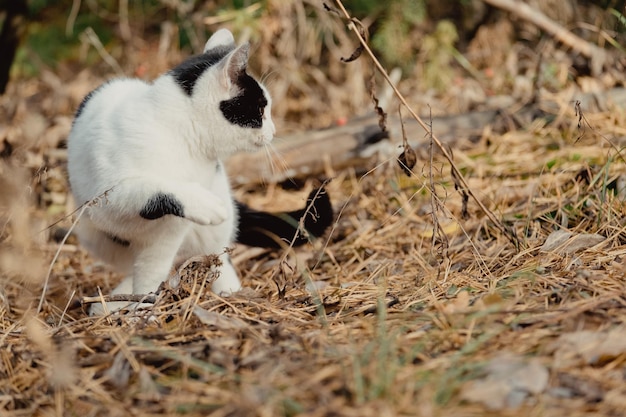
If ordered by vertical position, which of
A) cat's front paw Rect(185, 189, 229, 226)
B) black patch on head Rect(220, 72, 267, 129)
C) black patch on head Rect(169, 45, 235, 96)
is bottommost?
cat's front paw Rect(185, 189, 229, 226)

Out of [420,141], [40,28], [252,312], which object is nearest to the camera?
[252,312]

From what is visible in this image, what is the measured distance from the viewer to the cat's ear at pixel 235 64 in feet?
7.32

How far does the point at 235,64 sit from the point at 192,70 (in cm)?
16

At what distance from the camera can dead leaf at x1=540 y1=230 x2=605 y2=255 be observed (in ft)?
6.91

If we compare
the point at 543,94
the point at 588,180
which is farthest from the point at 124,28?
the point at 588,180

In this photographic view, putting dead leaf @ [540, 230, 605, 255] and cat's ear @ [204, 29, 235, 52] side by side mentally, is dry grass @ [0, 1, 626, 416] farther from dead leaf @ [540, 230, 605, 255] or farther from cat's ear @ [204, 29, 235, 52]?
cat's ear @ [204, 29, 235, 52]

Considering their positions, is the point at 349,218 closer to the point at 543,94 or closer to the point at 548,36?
the point at 543,94

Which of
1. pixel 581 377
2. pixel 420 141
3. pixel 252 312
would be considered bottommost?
pixel 420 141

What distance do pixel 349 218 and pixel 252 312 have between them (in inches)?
48.8

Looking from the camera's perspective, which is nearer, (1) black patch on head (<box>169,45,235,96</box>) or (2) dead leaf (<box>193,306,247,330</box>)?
(2) dead leaf (<box>193,306,247,330</box>)

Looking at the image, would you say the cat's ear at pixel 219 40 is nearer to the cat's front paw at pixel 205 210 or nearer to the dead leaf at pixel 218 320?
the cat's front paw at pixel 205 210

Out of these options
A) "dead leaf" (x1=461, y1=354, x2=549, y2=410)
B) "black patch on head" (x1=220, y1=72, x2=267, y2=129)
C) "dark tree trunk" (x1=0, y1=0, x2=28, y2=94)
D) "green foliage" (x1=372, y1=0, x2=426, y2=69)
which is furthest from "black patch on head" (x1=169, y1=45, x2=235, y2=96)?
"green foliage" (x1=372, y1=0, x2=426, y2=69)

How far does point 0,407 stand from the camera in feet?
4.81

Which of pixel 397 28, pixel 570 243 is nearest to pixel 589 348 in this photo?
pixel 570 243
